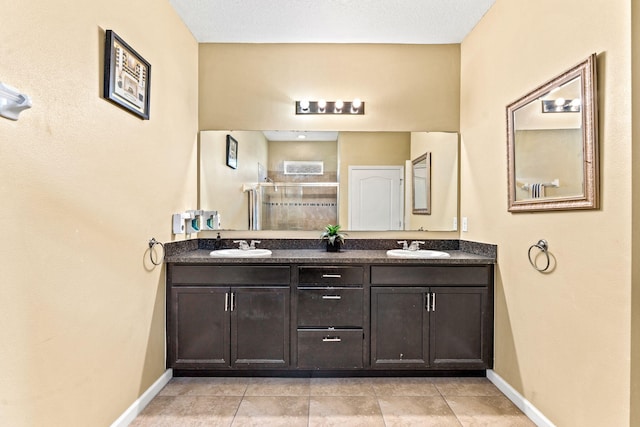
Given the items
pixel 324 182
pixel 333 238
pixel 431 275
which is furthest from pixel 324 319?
pixel 324 182

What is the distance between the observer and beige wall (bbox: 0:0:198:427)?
4.09ft

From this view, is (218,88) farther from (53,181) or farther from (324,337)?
(324,337)

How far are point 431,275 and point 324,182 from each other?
117 centimetres

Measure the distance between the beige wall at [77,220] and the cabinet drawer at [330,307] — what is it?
0.98 meters

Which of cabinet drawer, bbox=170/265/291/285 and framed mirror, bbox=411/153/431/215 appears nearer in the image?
cabinet drawer, bbox=170/265/291/285

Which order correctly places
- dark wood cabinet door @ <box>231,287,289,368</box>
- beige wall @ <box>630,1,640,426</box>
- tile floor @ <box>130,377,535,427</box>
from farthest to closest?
1. dark wood cabinet door @ <box>231,287,289,368</box>
2. tile floor @ <box>130,377,535,427</box>
3. beige wall @ <box>630,1,640,426</box>

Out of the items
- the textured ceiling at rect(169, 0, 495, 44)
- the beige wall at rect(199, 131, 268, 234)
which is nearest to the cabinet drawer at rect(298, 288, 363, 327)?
the beige wall at rect(199, 131, 268, 234)

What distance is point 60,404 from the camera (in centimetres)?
145

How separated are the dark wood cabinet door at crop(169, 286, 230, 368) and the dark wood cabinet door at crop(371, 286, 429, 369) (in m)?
1.05

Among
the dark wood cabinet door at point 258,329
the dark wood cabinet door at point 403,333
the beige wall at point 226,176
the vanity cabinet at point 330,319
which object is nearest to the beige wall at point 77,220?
the dark wood cabinet door at point 258,329

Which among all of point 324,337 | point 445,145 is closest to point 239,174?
point 324,337

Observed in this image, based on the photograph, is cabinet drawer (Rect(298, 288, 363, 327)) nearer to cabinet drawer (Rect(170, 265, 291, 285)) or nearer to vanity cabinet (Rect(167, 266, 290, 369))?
vanity cabinet (Rect(167, 266, 290, 369))

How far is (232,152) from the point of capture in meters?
3.01

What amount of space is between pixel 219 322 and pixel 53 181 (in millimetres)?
1399
